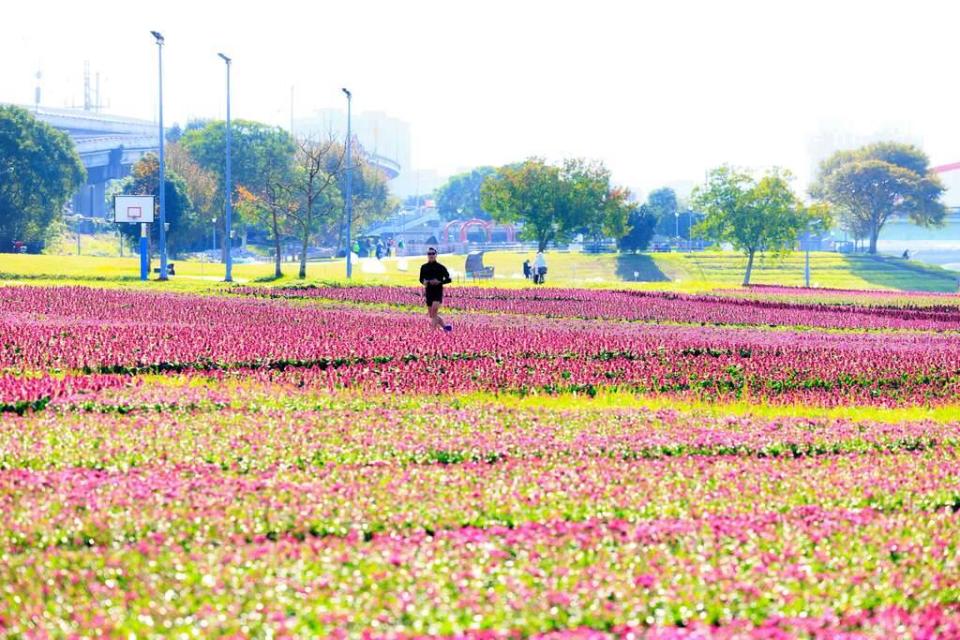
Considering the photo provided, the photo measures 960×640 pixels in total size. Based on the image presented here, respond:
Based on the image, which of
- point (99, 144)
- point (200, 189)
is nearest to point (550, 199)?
point (200, 189)

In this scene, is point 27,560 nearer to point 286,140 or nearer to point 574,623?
point 574,623

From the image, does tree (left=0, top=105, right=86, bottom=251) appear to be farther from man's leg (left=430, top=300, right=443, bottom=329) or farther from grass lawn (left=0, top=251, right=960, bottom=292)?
man's leg (left=430, top=300, right=443, bottom=329)

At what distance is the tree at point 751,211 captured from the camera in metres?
74.1

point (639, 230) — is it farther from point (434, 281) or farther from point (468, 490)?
point (468, 490)

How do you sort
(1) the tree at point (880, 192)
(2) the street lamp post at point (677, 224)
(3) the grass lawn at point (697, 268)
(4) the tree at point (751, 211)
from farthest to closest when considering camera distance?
(2) the street lamp post at point (677, 224)
(1) the tree at point (880, 192)
(3) the grass lawn at point (697, 268)
(4) the tree at point (751, 211)

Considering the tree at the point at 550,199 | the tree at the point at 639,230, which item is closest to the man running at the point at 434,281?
the tree at the point at 550,199

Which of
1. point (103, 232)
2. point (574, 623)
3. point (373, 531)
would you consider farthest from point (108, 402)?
point (103, 232)

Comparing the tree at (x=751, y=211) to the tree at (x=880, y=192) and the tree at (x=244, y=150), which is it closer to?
the tree at (x=880, y=192)

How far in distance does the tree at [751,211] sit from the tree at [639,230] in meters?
22.9

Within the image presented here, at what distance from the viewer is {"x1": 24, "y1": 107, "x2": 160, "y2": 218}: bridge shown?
133 meters

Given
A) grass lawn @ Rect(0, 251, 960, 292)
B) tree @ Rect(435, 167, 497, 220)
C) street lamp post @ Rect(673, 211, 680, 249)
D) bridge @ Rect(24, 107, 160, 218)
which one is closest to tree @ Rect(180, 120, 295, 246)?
bridge @ Rect(24, 107, 160, 218)

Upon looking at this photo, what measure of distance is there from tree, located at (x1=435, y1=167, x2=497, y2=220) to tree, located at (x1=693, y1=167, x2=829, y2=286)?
101997mm

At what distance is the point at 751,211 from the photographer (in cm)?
7412

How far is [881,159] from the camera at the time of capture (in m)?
123
